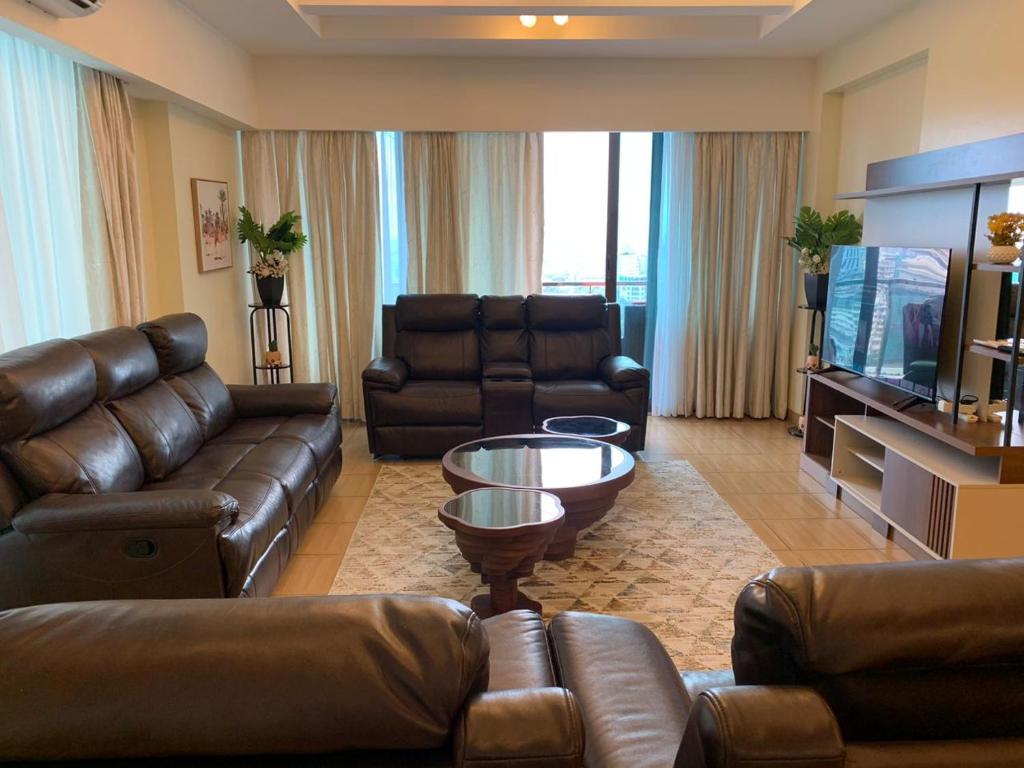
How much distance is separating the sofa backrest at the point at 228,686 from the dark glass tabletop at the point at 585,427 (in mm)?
3109

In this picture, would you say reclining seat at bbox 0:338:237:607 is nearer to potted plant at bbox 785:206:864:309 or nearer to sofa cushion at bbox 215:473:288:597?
sofa cushion at bbox 215:473:288:597

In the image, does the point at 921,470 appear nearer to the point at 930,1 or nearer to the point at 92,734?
the point at 930,1

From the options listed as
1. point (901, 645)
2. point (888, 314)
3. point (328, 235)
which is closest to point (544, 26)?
point (328, 235)

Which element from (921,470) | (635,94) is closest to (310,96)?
(635,94)

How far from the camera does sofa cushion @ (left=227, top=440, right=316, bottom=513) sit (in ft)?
10.7

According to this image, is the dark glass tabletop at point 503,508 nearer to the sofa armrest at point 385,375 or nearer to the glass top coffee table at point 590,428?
the glass top coffee table at point 590,428

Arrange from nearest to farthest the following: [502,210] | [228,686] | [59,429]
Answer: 1. [228,686]
2. [59,429]
3. [502,210]

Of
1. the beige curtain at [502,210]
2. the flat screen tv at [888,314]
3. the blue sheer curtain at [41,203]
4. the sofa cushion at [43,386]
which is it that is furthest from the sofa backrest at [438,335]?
the sofa cushion at [43,386]

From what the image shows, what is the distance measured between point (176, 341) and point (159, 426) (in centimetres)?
61

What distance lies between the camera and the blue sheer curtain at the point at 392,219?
584 cm

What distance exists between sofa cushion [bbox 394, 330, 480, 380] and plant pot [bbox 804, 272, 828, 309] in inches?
91.3

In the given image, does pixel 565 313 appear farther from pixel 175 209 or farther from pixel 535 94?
pixel 175 209

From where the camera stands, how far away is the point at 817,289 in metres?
5.19

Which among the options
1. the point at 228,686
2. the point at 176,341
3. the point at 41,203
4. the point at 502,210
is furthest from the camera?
the point at 502,210
